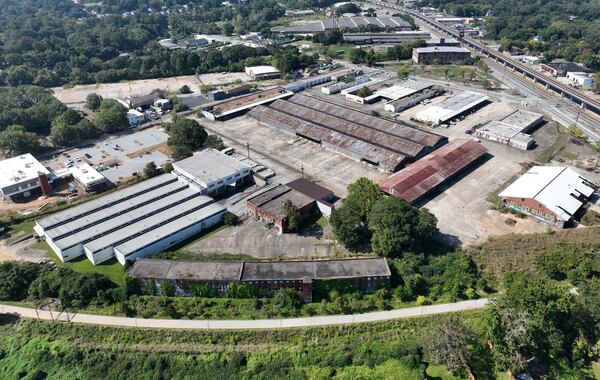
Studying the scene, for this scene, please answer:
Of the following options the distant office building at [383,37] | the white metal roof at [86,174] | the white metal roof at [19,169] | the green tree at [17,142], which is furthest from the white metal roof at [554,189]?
the distant office building at [383,37]

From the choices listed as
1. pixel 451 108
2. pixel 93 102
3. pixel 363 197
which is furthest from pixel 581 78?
pixel 93 102

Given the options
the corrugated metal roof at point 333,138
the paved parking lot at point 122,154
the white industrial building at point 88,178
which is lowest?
the paved parking lot at point 122,154

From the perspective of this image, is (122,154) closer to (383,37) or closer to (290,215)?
(290,215)

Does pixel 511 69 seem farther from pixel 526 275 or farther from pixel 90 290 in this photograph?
pixel 90 290

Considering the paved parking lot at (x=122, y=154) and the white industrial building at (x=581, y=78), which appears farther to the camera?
the white industrial building at (x=581, y=78)

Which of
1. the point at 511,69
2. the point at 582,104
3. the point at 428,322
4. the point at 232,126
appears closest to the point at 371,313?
the point at 428,322

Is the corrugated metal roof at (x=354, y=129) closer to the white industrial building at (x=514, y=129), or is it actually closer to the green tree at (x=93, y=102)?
the white industrial building at (x=514, y=129)

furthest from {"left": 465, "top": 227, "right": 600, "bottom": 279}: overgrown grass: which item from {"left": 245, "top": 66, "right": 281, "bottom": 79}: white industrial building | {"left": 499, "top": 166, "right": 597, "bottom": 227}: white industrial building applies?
{"left": 245, "top": 66, "right": 281, "bottom": 79}: white industrial building
